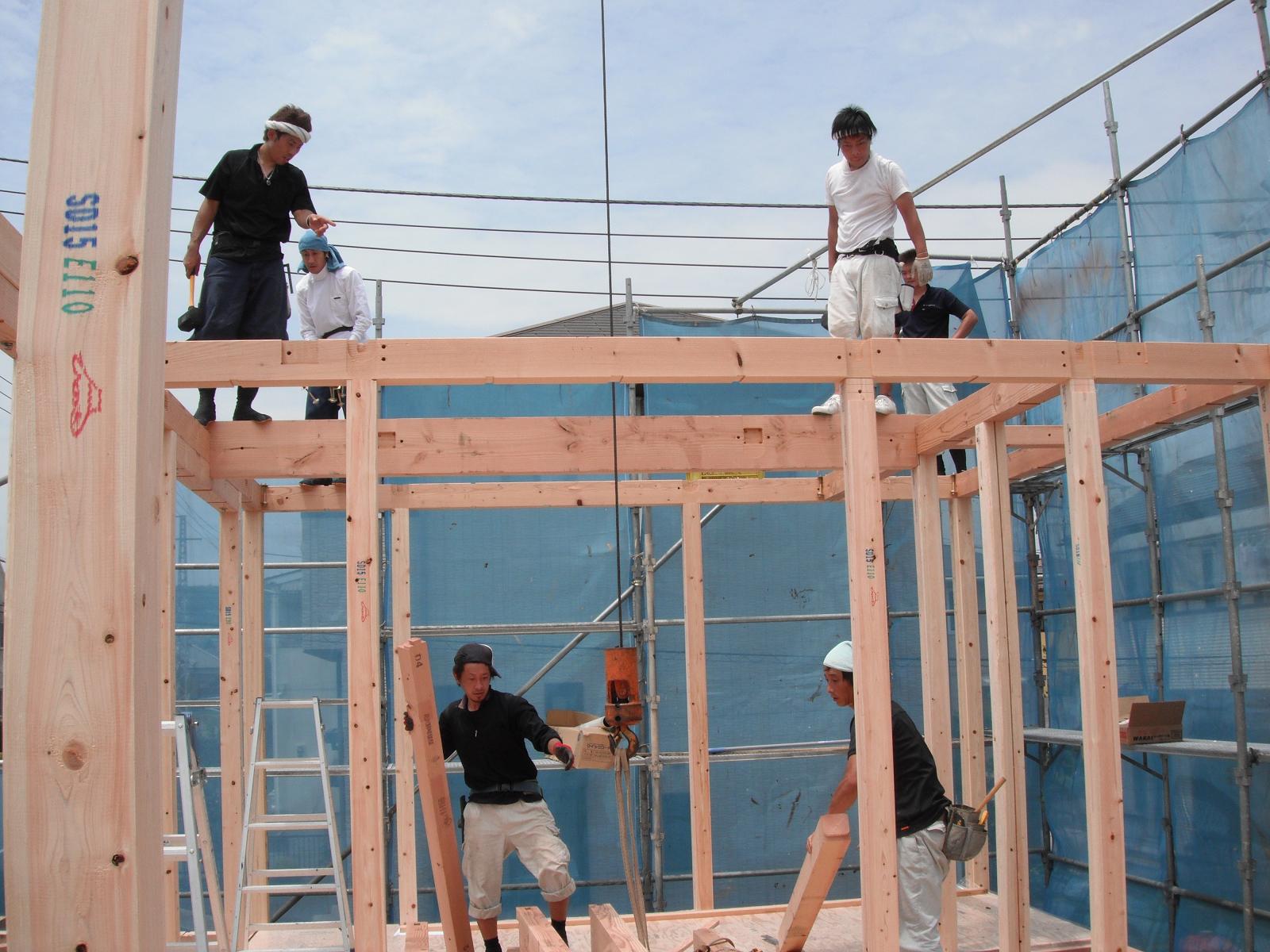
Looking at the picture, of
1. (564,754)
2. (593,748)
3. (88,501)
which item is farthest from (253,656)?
(88,501)

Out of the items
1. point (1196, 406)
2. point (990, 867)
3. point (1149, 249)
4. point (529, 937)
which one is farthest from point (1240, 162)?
point (529, 937)

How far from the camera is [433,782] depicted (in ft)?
12.9

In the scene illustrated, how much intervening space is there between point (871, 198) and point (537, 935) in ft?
11.8

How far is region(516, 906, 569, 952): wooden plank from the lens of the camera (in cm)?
346

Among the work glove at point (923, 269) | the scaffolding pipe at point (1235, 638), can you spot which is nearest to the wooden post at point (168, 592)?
the work glove at point (923, 269)

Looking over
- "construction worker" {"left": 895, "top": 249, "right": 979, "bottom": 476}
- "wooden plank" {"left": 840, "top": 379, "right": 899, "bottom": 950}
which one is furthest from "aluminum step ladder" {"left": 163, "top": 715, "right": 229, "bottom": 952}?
"construction worker" {"left": 895, "top": 249, "right": 979, "bottom": 476}

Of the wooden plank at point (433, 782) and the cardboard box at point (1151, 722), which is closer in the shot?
the wooden plank at point (433, 782)

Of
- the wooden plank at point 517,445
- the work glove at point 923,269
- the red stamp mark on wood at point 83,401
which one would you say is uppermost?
the work glove at point 923,269

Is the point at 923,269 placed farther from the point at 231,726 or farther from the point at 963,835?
the point at 231,726

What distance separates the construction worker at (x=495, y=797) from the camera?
5383 millimetres

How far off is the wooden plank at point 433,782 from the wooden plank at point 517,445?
1.79m

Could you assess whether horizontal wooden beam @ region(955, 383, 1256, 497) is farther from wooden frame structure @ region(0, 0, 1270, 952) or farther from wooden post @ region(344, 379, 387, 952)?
wooden post @ region(344, 379, 387, 952)

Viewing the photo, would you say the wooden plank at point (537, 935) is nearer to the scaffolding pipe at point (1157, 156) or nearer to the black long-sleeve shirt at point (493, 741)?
the black long-sleeve shirt at point (493, 741)

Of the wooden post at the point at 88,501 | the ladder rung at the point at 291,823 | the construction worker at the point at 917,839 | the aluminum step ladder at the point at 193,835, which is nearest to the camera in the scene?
the wooden post at the point at 88,501
